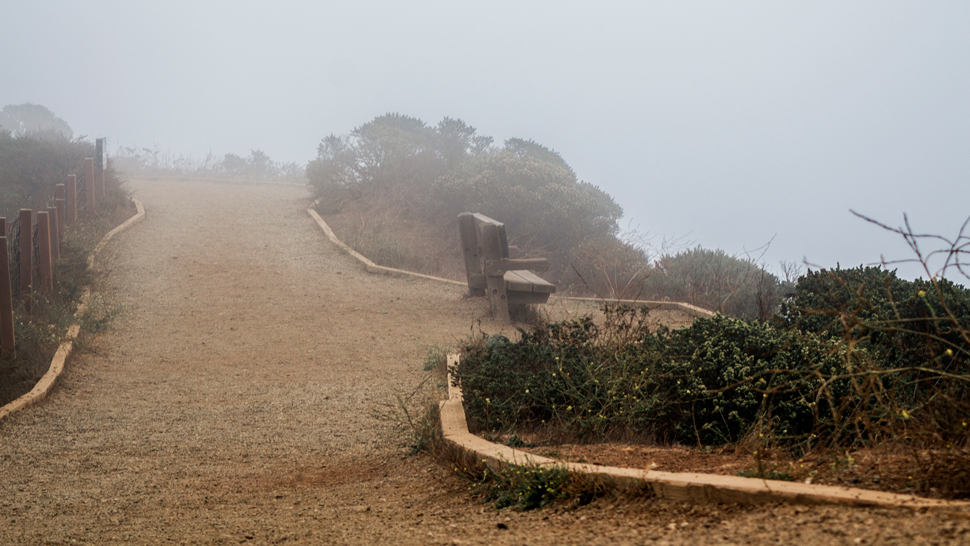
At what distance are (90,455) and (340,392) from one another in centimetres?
197

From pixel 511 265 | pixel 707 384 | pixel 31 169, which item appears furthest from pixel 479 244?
pixel 31 169

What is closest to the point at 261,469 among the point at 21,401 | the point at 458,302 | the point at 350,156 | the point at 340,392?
the point at 340,392

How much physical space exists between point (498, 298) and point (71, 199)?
8.80 meters

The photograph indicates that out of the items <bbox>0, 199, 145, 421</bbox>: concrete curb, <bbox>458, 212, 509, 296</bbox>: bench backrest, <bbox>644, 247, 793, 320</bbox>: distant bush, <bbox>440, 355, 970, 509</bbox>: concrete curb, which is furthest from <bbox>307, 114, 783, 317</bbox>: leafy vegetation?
<bbox>440, 355, 970, 509</bbox>: concrete curb

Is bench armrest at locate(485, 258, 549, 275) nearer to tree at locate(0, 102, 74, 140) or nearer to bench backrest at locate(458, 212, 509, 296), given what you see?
bench backrest at locate(458, 212, 509, 296)

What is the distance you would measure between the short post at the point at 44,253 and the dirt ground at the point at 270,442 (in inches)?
28.0

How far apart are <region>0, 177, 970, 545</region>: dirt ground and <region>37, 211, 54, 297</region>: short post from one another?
2.33 feet

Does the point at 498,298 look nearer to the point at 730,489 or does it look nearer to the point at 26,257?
the point at 26,257

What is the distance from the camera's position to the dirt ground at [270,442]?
2535 mm

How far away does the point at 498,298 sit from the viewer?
8.65 meters

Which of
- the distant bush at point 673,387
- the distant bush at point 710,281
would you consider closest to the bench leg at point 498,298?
the distant bush at point 710,281

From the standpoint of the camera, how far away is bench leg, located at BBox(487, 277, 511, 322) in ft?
28.0

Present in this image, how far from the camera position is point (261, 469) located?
4254 mm

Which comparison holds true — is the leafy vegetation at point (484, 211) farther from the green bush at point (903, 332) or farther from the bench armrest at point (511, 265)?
the green bush at point (903, 332)
